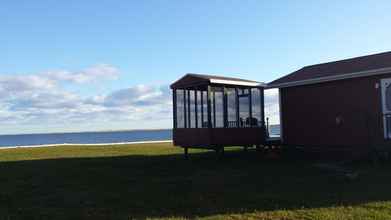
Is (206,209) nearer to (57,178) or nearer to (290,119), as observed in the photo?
(57,178)

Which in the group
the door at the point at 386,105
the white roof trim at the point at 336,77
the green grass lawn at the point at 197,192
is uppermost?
the white roof trim at the point at 336,77

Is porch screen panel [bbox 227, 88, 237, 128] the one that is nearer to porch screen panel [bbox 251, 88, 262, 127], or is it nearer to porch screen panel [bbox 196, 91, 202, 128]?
porch screen panel [bbox 251, 88, 262, 127]

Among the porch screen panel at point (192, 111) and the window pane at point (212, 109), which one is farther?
the porch screen panel at point (192, 111)

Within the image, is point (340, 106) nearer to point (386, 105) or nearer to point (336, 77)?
point (336, 77)

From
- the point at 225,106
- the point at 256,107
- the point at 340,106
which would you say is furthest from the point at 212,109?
the point at 340,106

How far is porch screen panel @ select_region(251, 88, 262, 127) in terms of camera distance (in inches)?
575

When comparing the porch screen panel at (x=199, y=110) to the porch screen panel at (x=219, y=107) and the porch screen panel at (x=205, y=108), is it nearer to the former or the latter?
the porch screen panel at (x=205, y=108)

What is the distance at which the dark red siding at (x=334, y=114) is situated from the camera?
12.3 metres

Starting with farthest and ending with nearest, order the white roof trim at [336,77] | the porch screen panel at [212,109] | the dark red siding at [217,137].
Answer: the porch screen panel at [212,109] → the dark red siding at [217,137] → the white roof trim at [336,77]

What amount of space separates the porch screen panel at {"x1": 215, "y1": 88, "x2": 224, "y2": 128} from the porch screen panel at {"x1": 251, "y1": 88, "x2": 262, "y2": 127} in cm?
128

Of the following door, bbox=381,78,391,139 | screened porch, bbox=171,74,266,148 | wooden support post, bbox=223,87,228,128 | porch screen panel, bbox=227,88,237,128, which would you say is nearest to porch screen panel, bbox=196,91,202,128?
screened porch, bbox=171,74,266,148

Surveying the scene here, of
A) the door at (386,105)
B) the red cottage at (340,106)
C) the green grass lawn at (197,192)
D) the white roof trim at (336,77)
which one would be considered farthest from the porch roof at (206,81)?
the door at (386,105)

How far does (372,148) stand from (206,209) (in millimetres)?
6608

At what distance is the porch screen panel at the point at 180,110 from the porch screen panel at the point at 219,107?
124 cm
